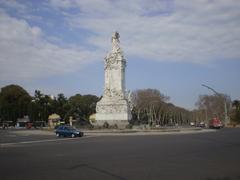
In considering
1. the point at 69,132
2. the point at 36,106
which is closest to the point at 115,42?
the point at 69,132

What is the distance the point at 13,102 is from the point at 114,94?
6683cm

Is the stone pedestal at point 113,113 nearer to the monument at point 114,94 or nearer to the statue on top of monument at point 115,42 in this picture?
the monument at point 114,94

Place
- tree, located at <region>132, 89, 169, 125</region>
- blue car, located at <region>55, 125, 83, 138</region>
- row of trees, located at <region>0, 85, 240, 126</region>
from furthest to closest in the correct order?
row of trees, located at <region>0, 85, 240, 126</region> < tree, located at <region>132, 89, 169, 125</region> < blue car, located at <region>55, 125, 83, 138</region>

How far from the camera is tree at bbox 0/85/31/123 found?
396 feet

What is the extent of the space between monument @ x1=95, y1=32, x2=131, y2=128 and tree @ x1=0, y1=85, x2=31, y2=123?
61.5 meters

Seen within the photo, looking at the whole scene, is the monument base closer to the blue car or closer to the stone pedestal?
the stone pedestal

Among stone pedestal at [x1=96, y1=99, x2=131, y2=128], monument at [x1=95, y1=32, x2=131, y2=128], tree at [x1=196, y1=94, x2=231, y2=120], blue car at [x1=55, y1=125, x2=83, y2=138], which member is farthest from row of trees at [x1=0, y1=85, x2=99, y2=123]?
blue car at [x1=55, y1=125, x2=83, y2=138]

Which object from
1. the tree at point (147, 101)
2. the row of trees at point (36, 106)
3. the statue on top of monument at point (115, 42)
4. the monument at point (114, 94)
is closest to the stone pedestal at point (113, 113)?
the monument at point (114, 94)

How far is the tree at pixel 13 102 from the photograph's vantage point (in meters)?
121

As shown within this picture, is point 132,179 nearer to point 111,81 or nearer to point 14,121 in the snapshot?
point 111,81

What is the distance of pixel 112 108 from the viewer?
63.7m

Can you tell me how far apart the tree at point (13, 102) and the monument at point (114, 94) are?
202ft

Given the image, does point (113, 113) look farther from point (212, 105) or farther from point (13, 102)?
point (212, 105)

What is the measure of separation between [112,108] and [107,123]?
268 centimetres
